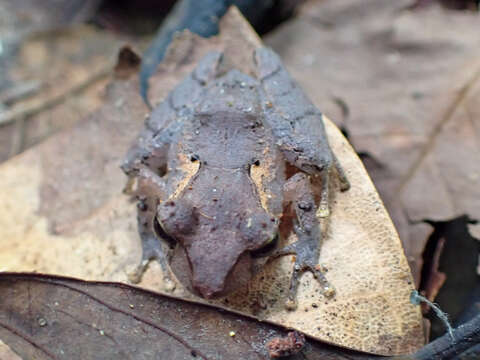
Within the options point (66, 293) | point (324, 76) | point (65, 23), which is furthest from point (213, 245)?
point (65, 23)

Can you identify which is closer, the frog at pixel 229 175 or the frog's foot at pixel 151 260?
the frog at pixel 229 175

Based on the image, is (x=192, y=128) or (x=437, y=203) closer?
(x=192, y=128)

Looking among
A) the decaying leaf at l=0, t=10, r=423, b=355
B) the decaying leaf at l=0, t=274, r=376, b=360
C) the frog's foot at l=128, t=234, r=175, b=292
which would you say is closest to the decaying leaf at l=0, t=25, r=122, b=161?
the decaying leaf at l=0, t=10, r=423, b=355

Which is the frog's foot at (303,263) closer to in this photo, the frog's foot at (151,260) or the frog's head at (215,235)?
the frog's head at (215,235)

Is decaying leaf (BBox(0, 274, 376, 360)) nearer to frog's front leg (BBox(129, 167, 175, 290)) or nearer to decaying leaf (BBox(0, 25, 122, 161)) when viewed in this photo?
frog's front leg (BBox(129, 167, 175, 290))

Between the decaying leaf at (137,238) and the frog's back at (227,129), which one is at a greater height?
the frog's back at (227,129)

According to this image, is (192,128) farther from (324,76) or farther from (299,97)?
(324,76)

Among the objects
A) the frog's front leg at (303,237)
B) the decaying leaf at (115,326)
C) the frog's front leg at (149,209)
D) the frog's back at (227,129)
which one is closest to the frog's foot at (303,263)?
the frog's front leg at (303,237)
